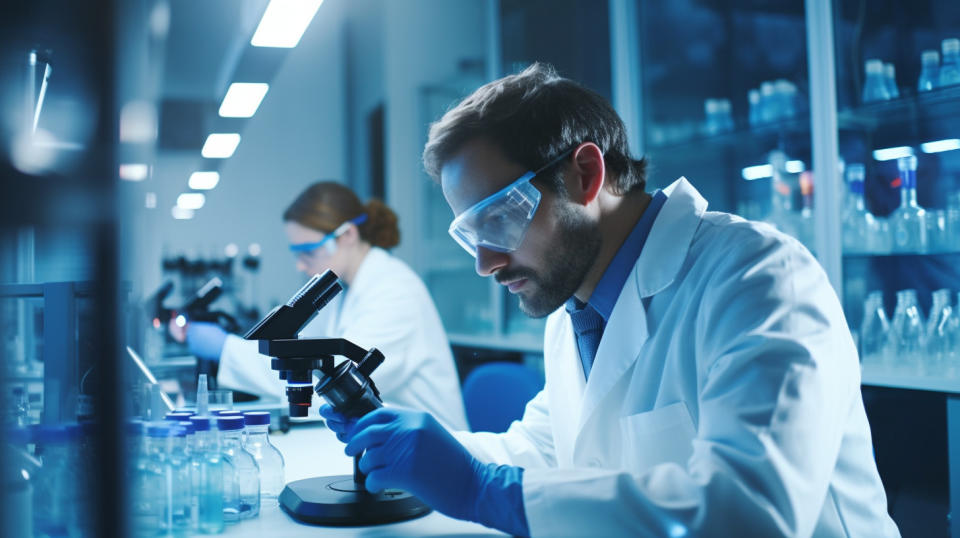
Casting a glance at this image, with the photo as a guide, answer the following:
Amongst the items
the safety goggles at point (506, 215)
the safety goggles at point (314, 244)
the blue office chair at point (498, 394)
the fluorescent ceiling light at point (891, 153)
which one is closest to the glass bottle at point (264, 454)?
the safety goggles at point (506, 215)

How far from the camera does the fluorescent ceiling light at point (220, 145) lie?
2225 mm

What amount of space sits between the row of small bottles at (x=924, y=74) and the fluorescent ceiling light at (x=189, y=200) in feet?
9.89

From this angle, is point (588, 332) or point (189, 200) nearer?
point (588, 332)

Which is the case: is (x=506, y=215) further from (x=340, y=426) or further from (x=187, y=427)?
(x=187, y=427)

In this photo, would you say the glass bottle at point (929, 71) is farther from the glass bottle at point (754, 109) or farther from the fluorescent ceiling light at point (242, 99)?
the fluorescent ceiling light at point (242, 99)

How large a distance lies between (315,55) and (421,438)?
491cm

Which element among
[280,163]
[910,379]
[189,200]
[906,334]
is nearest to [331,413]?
[910,379]

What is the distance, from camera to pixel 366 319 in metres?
2.59

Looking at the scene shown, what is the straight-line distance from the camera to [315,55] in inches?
215

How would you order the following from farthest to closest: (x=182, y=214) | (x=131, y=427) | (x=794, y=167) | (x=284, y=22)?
1. (x=182, y=214)
2. (x=794, y=167)
3. (x=284, y=22)
4. (x=131, y=427)

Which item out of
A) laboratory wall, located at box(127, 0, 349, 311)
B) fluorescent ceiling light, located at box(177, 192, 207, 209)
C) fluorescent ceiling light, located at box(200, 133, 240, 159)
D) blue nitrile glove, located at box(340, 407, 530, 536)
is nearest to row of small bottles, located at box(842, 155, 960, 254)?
blue nitrile glove, located at box(340, 407, 530, 536)

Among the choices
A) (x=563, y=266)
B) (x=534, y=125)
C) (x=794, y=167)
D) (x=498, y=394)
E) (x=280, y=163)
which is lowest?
(x=498, y=394)

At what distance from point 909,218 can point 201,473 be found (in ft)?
6.80

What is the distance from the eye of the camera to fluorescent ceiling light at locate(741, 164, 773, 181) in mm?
2706
